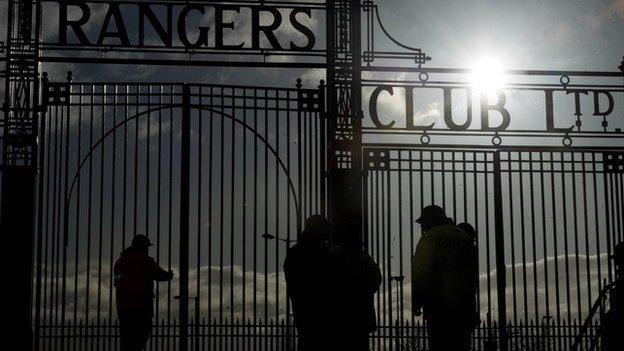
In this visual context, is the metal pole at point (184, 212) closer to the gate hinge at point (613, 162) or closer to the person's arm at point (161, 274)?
the person's arm at point (161, 274)

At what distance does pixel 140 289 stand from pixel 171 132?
195 cm

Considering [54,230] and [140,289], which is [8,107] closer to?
[54,230]

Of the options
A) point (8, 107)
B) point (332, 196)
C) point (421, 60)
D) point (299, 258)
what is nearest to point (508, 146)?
point (421, 60)

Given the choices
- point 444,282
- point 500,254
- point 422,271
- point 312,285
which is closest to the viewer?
point 312,285

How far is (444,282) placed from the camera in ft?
29.1

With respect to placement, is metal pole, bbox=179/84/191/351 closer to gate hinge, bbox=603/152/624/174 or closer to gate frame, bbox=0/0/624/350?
gate frame, bbox=0/0/624/350

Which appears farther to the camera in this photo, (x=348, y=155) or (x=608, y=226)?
(x=608, y=226)

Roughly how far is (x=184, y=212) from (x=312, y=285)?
3799mm

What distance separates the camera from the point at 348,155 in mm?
11523

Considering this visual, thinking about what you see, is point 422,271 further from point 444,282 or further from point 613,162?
point 613,162

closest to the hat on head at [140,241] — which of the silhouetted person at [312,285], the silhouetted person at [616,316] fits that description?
the silhouetted person at [312,285]

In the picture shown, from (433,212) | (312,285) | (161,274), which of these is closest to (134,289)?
(161,274)

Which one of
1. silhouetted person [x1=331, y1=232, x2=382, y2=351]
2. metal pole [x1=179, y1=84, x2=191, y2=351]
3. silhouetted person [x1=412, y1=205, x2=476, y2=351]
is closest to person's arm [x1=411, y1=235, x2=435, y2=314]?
silhouetted person [x1=412, y1=205, x2=476, y2=351]

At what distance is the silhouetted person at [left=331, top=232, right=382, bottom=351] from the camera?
7.63m
